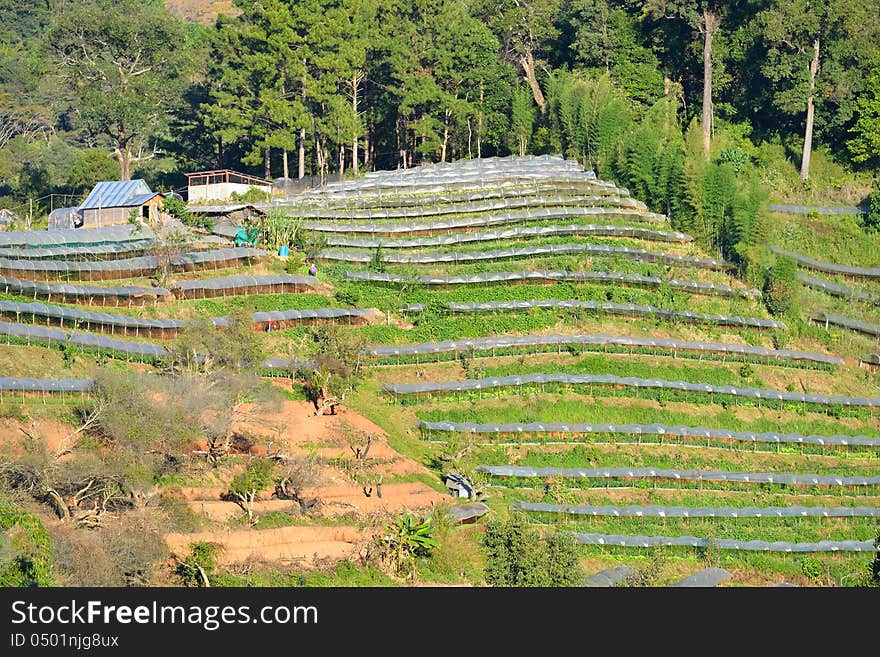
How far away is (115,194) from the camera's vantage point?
2502 inches

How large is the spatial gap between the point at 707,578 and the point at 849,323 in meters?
22.1

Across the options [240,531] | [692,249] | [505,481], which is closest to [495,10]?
[692,249]

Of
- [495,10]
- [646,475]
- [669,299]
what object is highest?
[495,10]

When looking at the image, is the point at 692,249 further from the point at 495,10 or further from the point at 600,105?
the point at 495,10

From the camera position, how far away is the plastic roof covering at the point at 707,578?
4041cm

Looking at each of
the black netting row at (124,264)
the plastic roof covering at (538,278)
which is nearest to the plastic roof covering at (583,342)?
the plastic roof covering at (538,278)

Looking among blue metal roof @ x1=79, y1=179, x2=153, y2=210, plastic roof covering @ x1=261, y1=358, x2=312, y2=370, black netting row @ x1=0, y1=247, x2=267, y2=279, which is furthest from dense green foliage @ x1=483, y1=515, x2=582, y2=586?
blue metal roof @ x1=79, y1=179, x2=153, y2=210

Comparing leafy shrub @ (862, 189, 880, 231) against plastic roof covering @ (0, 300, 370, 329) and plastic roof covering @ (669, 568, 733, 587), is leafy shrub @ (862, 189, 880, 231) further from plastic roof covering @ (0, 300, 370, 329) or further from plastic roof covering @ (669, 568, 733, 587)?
plastic roof covering @ (669, 568, 733, 587)

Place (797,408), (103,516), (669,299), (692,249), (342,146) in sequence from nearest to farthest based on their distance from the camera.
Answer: (103,516)
(797,408)
(669,299)
(692,249)
(342,146)

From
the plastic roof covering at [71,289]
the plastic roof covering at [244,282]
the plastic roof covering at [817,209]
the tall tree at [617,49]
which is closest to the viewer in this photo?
the plastic roof covering at [71,289]

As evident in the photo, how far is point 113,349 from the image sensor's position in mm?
47156

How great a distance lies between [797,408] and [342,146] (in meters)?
33.4

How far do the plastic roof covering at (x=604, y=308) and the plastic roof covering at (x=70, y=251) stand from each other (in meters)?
11.4

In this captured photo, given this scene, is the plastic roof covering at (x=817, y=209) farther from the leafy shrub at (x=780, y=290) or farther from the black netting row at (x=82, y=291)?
the black netting row at (x=82, y=291)
